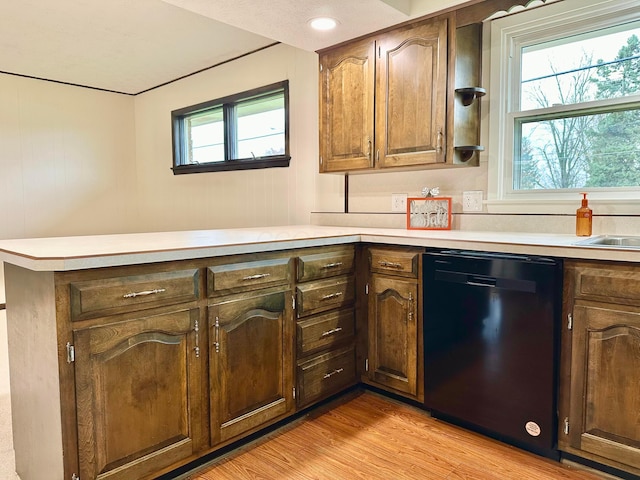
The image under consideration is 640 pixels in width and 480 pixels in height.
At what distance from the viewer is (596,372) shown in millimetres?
1695

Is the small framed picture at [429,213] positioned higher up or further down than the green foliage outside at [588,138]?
further down

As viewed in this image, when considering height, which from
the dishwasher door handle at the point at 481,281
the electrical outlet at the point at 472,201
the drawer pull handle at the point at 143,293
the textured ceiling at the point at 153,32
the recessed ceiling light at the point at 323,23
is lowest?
the dishwasher door handle at the point at 481,281

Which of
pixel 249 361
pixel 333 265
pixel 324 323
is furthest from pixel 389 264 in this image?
pixel 249 361

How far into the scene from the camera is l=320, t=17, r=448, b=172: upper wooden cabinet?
2408 millimetres

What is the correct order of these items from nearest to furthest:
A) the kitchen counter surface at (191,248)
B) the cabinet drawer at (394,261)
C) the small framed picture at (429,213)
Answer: the kitchen counter surface at (191,248) → the cabinet drawer at (394,261) → the small framed picture at (429,213)

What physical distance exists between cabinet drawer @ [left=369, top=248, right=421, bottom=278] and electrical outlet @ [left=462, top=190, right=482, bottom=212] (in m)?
0.63

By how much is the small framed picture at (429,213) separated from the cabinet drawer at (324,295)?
656 millimetres

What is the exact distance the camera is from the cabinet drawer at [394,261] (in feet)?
7.23

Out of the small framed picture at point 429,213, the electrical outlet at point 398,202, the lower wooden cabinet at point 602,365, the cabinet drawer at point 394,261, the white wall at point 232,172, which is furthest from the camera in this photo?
the white wall at point 232,172

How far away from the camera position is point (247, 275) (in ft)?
6.15

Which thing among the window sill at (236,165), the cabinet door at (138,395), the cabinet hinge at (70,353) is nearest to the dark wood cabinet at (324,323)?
the cabinet door at (138,395)

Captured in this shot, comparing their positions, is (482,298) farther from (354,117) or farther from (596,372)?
(354,117)

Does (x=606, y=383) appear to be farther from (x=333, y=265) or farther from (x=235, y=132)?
(x=235, y=132)

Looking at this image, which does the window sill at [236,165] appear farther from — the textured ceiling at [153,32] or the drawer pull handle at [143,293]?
the drawer pull handle at [143,293]
